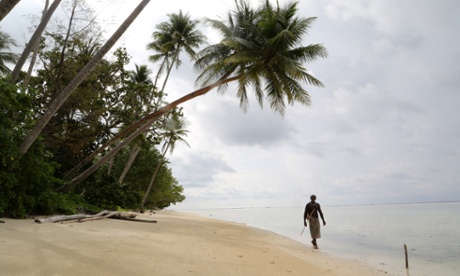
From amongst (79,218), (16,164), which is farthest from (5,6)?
(79,218)

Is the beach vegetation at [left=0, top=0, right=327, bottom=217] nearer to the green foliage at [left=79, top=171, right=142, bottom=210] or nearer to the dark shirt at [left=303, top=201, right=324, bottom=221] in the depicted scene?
the green foliage at [left=79, top=171, right=142, bottom=210]

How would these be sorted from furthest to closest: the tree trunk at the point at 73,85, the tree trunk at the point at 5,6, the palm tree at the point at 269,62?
the palm tree at the point at 269,62, the tree trunk at the point at 73,85, the tree trunk at the point at 5,6

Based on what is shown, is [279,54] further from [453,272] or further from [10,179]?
[10,179]

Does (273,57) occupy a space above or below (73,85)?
above

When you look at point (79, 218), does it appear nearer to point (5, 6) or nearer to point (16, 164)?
point (16, 164)

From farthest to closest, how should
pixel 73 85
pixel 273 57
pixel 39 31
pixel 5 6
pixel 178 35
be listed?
1. pixel 178 35
2. pixel 273 57
3. pixel 39 31
4. pixel 73 85
5. pixel 5 6

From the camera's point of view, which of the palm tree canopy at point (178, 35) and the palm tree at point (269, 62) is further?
the palm tree canopy at point (178, 35)

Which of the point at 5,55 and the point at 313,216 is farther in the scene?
the point at 5,55

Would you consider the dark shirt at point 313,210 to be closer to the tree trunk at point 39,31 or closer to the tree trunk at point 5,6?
the tree trunk at point 5,6

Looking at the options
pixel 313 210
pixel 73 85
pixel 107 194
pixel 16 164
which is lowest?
pixel 313 210

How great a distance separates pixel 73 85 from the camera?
328 inches

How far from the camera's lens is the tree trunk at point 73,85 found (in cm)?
817

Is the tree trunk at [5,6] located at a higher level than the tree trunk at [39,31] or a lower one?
lower

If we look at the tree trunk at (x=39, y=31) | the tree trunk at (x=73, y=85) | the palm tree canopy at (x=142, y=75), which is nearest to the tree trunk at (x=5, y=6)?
the tree trunk at (x=73, y=85)
